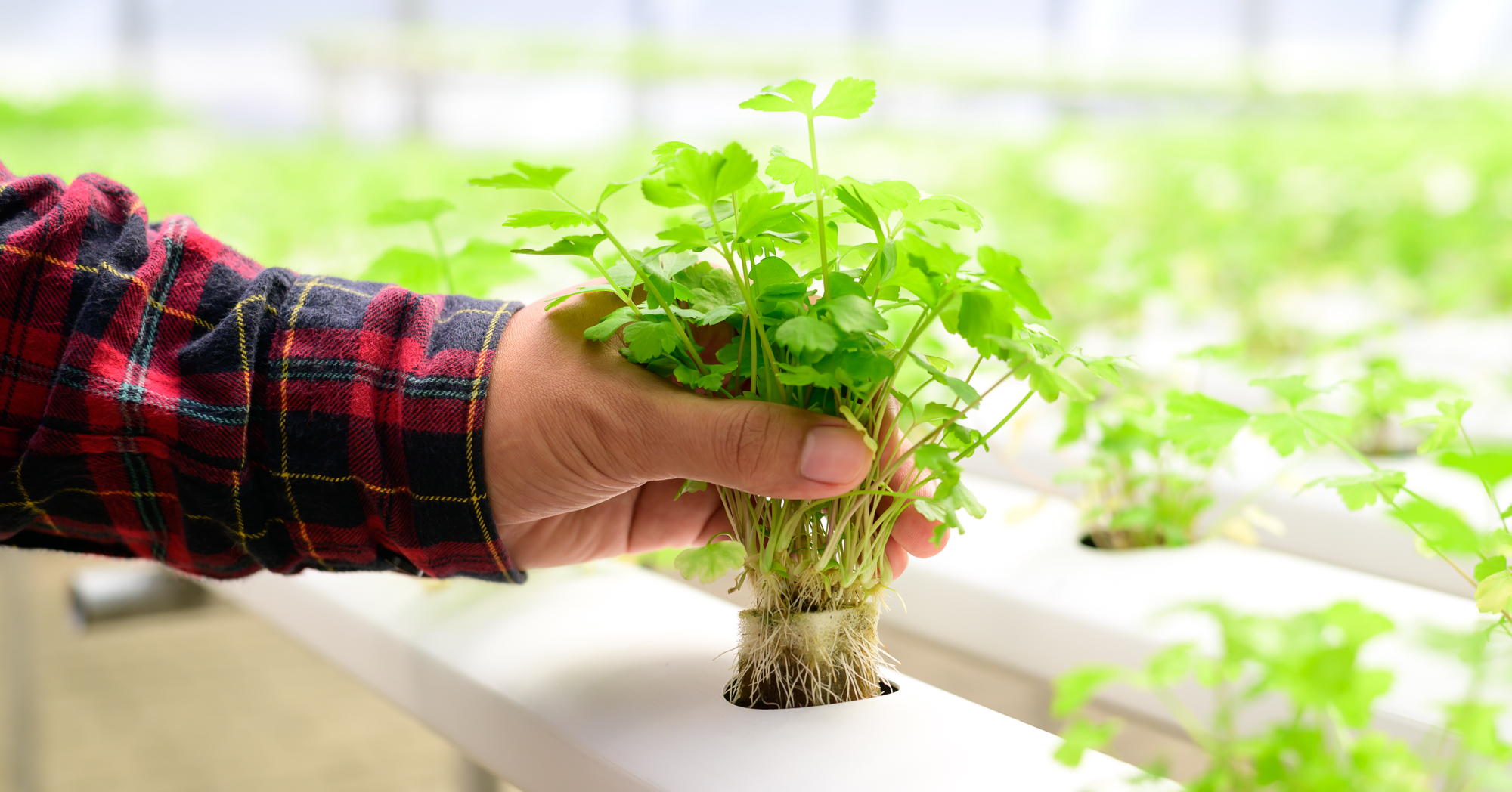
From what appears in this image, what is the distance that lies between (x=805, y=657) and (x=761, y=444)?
167mm

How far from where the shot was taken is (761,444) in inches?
20.7

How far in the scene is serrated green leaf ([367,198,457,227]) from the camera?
0.74m

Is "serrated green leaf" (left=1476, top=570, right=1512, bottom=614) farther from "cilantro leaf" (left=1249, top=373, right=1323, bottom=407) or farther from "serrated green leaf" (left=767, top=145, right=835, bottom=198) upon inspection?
"serrated green leaf" (left=767, top=145, right=835, bottom=198)

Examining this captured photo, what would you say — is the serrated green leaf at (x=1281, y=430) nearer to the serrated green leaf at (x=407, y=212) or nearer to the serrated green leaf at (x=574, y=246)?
the serrated green leaf at (x=574, y=246)

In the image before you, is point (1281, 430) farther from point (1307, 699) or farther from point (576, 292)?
point (576, 292)

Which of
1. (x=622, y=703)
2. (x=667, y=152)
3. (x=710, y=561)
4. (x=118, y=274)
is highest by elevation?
(x=667, y=152)

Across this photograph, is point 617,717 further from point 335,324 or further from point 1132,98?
point 1132,98

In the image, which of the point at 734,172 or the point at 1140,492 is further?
the point at 1140,492

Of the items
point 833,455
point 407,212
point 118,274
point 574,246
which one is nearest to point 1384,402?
point 833,455

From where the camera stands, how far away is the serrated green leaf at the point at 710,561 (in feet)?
1.79

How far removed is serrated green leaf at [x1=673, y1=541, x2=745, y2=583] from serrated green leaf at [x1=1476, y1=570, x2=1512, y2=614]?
1.27 ft

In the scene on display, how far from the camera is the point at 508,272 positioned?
0.81 m

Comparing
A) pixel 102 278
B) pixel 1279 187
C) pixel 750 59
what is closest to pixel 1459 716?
pixel 102 278

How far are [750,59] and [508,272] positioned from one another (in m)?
4.37
